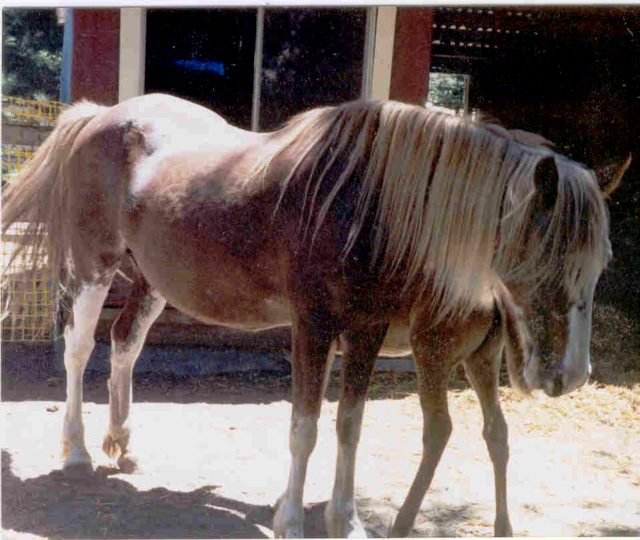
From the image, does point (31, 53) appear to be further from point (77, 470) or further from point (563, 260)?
point (563, 260)

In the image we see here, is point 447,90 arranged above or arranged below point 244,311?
above

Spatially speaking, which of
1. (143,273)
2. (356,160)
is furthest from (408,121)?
(143,273)

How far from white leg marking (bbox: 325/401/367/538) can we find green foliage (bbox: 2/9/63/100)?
77.4 inches

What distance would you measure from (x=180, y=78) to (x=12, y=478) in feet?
7.11

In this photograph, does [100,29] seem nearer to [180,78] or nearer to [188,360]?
[180,78]

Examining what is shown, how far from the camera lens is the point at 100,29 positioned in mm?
3277

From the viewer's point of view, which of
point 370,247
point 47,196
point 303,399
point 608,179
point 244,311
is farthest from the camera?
point 47,196

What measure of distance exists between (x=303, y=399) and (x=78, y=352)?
1.40 metres

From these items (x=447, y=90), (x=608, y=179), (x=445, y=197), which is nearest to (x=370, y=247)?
(x=445, y=197)

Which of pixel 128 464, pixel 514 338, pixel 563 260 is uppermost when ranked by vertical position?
pixel 563 260

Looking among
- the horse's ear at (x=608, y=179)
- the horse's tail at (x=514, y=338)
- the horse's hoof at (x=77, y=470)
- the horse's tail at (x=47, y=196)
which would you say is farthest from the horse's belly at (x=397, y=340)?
the horse's tail at (x=47, y=196)

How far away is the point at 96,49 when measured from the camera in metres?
3.32

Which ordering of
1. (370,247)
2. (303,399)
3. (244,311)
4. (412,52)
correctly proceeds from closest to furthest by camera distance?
(370,247), (303,399), (244,311), (412,52)

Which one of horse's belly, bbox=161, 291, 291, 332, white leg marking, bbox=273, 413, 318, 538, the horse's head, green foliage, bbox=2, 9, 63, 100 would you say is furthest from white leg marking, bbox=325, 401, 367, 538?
green foliage, bbox=2, 9, 63, 100
